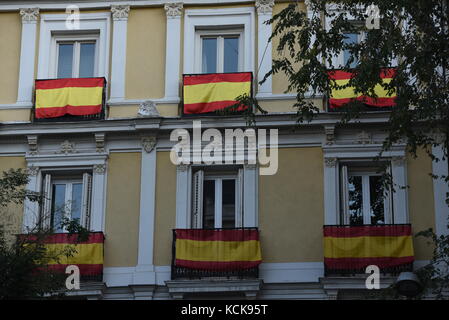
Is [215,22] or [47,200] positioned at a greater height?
[215,22]

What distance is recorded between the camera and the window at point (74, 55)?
28766 mm

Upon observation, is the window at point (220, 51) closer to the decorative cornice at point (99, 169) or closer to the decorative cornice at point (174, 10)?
the decorative cornice at point (174, 10)

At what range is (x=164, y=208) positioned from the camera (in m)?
26.9

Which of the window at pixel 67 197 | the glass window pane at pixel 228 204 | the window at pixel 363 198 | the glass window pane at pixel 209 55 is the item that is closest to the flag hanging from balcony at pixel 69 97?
the window at pixel 67 197

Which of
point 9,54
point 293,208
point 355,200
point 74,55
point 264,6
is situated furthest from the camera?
point 74,55

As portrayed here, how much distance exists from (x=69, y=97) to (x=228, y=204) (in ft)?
16.4

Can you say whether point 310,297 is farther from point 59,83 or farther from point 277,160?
point 59,83

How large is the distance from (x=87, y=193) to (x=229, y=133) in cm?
393

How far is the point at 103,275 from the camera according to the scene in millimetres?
26219

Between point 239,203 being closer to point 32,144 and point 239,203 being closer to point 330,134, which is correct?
point 330,134

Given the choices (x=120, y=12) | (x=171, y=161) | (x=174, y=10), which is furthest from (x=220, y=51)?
(x=171, y=161)

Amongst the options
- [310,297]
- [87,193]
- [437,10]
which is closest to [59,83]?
[87,193]

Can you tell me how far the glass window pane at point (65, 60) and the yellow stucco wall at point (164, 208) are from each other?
3653mm

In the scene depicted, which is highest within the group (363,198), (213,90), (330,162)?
(213,90)
